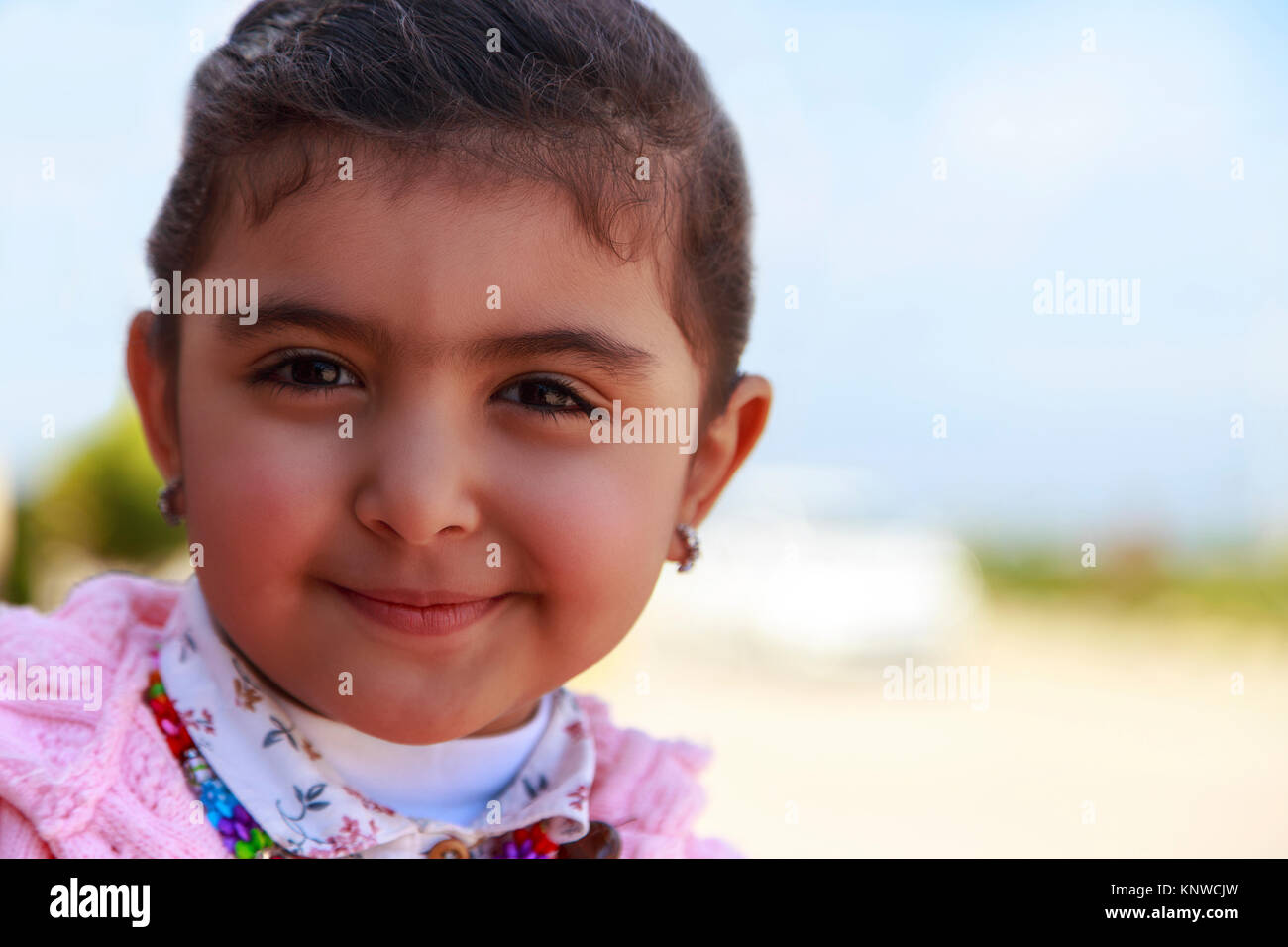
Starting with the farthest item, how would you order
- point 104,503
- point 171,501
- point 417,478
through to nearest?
point 104,503
point 171,501
point 417,478

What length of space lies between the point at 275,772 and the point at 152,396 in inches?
18.4

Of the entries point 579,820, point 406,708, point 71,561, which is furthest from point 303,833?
point 71,561

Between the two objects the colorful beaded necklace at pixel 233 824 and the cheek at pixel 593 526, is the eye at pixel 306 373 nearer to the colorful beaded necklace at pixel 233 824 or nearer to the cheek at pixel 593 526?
the cheek at pixel 593 526

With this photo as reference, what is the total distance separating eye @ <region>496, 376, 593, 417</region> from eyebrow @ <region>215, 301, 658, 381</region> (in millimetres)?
39

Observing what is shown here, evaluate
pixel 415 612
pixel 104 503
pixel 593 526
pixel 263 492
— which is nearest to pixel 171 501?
pixel 263 492

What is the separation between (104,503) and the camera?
5.56 metres

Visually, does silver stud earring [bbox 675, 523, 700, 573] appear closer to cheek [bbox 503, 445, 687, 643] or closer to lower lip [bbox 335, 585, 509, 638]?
cheek [bbox 503, 445, 687, 643]

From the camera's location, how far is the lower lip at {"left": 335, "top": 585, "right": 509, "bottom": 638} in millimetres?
1188

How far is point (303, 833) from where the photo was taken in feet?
4.09

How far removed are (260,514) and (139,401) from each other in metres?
0.37

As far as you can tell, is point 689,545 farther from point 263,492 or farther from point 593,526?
point 263,492

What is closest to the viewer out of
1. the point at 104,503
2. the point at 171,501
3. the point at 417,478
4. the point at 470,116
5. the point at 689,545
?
the point at 417,478

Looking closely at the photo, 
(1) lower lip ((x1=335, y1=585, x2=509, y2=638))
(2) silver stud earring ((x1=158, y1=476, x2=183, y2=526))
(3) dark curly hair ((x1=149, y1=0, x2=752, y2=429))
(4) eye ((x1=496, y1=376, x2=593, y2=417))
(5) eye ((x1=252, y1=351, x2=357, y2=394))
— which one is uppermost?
(3) dark curly hair ((x1=149, y1=0, x2=752, y2=429))

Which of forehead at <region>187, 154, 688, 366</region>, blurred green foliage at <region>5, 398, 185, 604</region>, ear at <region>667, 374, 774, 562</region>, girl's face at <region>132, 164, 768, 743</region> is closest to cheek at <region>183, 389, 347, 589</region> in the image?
girl's face at <region>132, 164, 768, 743</region>
